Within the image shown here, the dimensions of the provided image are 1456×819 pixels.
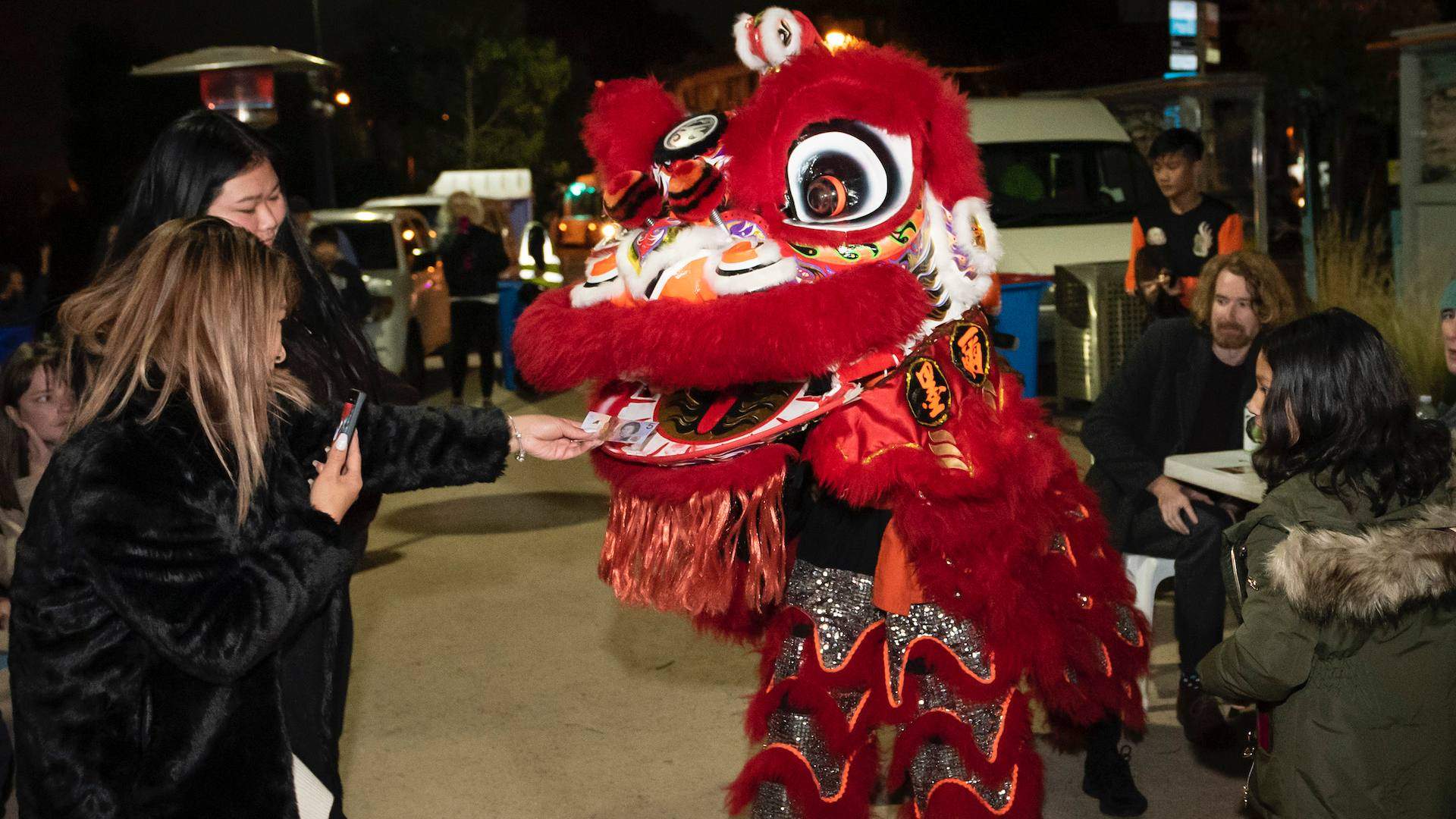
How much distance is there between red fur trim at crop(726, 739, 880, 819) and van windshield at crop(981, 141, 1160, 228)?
739 cm

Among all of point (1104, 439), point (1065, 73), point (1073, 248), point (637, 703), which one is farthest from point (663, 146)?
point (1065, 73)

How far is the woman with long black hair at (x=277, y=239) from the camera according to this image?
7.69 feet

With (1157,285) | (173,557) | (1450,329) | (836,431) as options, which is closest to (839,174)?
(836,431)

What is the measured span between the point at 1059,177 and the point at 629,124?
7.81 metres

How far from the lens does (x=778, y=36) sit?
2840mm

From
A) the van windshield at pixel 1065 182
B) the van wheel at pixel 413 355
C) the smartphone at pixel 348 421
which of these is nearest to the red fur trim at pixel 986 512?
the smartphone at pixel 348 421

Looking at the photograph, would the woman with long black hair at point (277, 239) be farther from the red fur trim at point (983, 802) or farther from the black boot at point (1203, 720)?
the black boot at point (1203, 720)

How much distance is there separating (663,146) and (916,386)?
78 centimetres

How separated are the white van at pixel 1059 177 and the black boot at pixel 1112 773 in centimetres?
632

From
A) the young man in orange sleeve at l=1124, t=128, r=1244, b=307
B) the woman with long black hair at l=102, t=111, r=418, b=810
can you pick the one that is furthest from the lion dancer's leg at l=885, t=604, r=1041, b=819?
the young man in orange sleeve at l=1124, t=128, r=1244, b=307

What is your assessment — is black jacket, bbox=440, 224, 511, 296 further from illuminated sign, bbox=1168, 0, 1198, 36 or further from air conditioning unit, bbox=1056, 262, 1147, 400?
illuminated sign, bbox=1168, 0, 1198, 36

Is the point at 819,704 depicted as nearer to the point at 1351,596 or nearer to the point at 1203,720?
the point at 1351,596

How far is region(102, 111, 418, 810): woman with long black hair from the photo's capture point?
7.69 ft

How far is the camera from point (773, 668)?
2.93 metres
